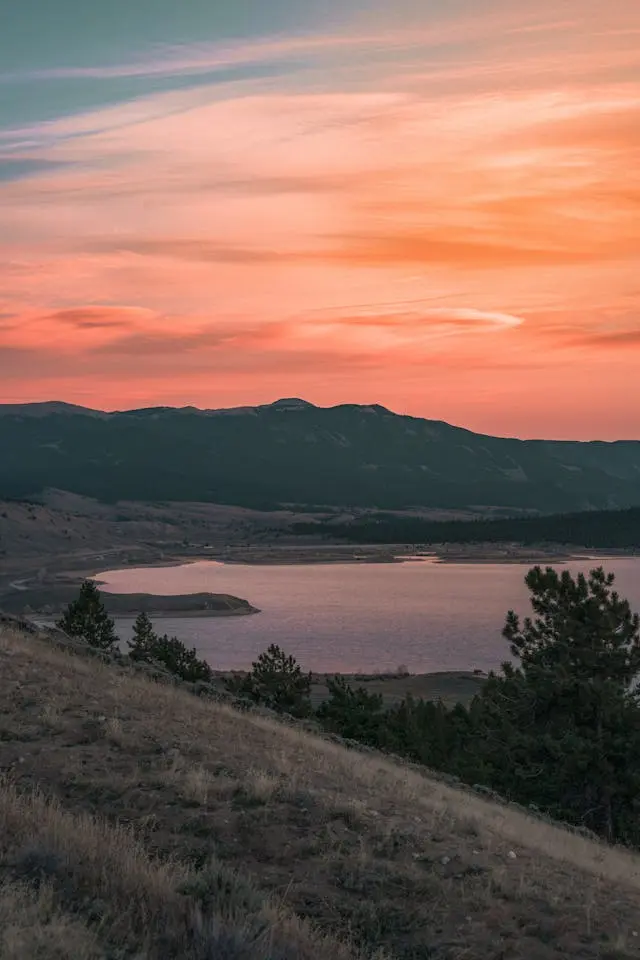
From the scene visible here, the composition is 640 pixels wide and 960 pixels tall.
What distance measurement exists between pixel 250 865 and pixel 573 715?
1842cm

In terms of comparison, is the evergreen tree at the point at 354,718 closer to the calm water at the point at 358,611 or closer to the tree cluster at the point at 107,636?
the tree cluster at the point at 107,636

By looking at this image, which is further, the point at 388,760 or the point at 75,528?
the point at 75,528

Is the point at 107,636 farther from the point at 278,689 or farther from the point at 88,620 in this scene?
the point at 278,689

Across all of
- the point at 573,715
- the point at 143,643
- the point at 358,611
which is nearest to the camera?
the point at 573,715

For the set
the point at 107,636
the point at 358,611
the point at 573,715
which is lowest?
the point at 358,611

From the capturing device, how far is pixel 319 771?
1287 cm

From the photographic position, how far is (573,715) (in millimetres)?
25250

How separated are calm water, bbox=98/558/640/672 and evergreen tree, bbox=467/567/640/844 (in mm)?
37647

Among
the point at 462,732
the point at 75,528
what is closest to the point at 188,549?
the point at 75,528

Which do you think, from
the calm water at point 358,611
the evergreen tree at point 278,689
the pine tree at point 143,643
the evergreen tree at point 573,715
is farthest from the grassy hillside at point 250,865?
the calm water at point 358,611

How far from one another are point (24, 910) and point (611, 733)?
20682 mm

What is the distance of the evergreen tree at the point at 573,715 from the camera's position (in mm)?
23844

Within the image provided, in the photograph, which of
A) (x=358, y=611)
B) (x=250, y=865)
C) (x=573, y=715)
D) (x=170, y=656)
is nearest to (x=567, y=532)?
(x=358, y=611)

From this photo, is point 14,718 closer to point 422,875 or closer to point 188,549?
point 422,875
